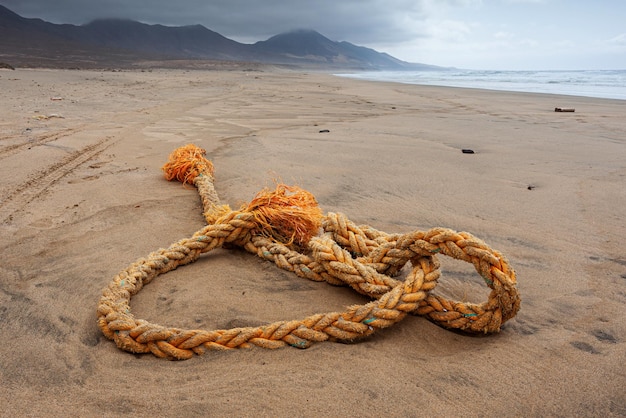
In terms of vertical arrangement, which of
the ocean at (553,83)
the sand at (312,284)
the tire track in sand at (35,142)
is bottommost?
the sand at (312,284)

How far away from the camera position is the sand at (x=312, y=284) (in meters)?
1.12

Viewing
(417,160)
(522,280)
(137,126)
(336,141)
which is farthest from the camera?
(137,126)

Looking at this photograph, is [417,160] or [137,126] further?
[137,126]

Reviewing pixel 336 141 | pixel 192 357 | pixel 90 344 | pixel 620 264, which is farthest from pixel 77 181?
pixel 620 264

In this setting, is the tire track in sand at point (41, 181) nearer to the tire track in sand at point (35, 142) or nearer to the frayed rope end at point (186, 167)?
the tire track in sand at point (35, 142)

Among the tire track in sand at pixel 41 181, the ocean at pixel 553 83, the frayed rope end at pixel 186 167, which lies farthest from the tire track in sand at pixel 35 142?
the ocean at pixel 553 83

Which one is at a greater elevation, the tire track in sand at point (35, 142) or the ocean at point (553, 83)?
the ocean at point (553, 83)

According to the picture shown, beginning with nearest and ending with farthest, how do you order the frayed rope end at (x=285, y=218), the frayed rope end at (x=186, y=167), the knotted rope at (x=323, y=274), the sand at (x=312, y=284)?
1. the sand at (x=312, y=284)
2. the knotted rope at (x=323, y=274)
3. the frayed rope end at (x=285, y=218)
4. the frayed rope end at (x=186, y=167)

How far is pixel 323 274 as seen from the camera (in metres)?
1.67

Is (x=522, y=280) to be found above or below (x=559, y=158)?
below

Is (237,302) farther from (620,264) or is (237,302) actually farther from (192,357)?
(620,264)

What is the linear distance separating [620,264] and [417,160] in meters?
2.07

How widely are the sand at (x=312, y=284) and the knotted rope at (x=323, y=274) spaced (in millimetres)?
44

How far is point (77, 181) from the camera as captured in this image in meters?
3.01
